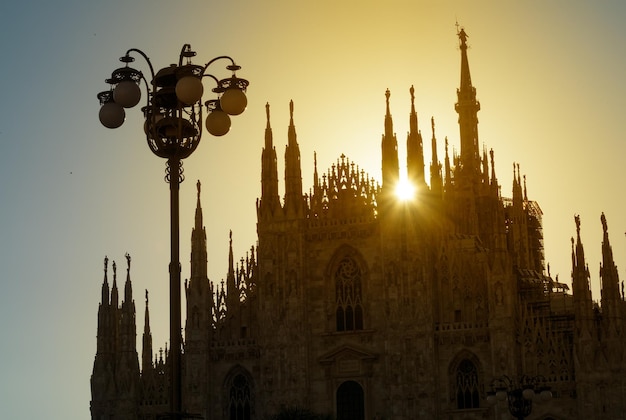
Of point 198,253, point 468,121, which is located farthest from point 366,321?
point 468,121

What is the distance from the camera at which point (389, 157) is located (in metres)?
61.3

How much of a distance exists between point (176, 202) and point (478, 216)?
48.9 metres

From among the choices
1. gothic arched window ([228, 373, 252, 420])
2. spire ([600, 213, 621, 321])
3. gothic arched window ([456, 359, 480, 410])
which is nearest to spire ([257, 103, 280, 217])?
gothic arched window ([228, 373, 252, 420])

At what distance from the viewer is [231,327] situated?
61844 mm

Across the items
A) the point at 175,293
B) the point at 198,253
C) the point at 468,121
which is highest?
the point at 468,121

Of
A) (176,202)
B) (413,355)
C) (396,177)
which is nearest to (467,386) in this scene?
(413,355)

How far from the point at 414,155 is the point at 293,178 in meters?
6.22

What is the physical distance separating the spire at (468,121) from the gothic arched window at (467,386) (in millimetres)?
16000

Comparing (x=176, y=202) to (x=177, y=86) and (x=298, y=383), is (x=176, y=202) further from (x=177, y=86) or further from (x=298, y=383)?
(x=298, y=383)

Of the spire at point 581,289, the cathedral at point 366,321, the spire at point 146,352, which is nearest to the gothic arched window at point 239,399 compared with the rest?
the cathedral at point 366,321

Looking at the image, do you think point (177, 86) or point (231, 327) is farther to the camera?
point (231, 327)

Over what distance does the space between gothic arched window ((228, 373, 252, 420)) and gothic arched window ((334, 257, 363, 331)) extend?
5655 mm

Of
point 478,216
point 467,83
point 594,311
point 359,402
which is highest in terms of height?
point 467,83

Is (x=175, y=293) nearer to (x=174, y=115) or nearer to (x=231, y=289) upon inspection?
(x=174, y=115)
